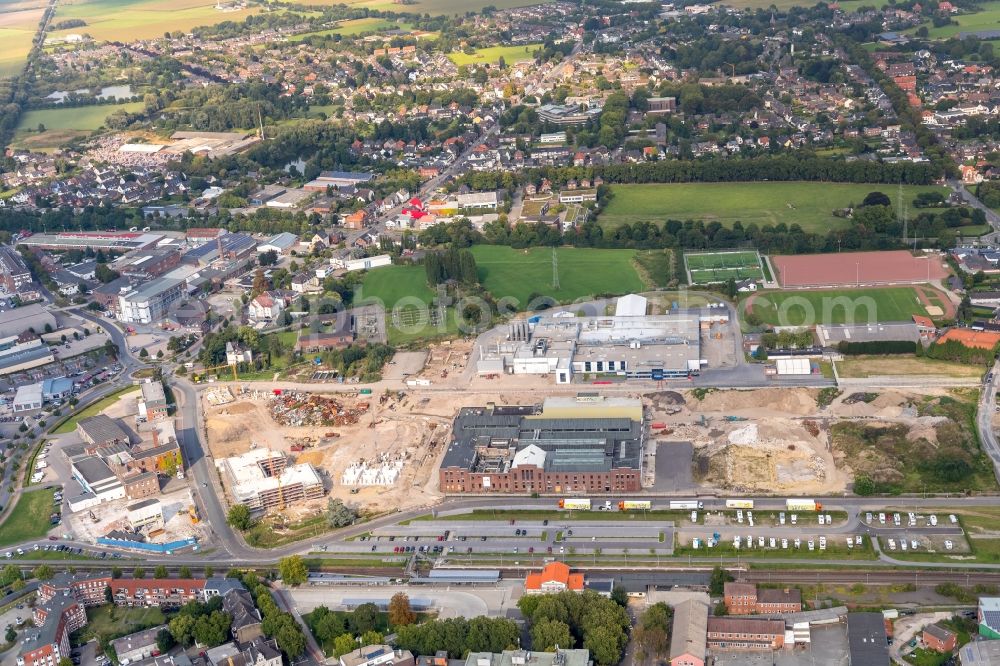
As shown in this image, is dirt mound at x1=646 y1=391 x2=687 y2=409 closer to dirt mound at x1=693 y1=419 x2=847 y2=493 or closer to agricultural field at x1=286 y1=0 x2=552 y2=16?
dirt mound at x1=693 y1=419 x2=847 y2=493

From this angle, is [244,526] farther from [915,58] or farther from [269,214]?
[915,58]

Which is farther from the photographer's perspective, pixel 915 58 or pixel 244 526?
pixel 915 58

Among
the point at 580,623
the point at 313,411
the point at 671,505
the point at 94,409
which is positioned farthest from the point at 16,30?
the point at 580,623

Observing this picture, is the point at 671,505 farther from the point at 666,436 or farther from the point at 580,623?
the point at 580,623

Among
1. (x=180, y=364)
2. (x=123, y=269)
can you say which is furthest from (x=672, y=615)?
(x=123, y=269)

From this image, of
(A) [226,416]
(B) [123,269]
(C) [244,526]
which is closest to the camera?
(C) [244,526]
